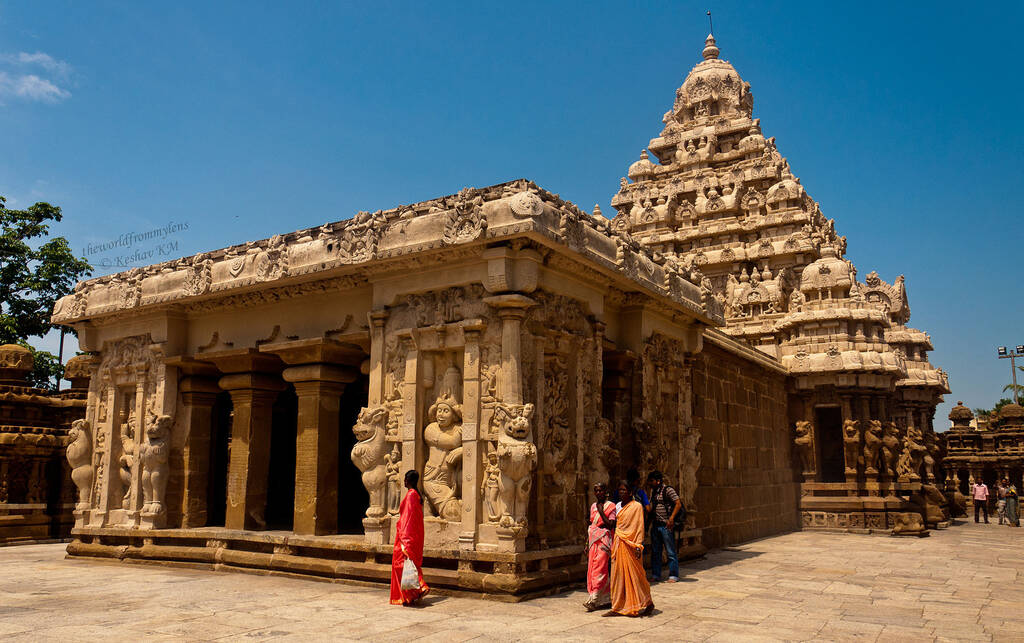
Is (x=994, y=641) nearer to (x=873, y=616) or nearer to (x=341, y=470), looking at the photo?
(x=873, y=616)

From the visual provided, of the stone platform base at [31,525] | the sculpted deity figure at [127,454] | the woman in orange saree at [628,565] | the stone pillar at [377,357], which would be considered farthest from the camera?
the stone platform base at [31,525]

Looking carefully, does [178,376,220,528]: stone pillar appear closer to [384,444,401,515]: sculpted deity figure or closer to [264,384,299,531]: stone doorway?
[264,384,299,531]: stone doorway

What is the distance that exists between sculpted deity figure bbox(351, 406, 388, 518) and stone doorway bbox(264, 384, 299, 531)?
477cm

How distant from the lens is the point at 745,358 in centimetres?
1617

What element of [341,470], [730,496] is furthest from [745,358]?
[341,470]

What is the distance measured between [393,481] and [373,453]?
0.41 meters

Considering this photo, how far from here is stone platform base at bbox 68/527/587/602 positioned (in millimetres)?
8406

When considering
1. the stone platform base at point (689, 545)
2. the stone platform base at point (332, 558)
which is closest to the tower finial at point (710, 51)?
the stone platform base at point (689, 545)

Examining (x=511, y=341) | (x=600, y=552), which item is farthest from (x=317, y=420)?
(x=600, y=552)

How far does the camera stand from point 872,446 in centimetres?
1831

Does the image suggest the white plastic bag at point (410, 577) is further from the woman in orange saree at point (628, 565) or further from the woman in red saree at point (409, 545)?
the woman in orange saree at point (628, 565)

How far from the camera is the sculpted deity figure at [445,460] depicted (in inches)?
357

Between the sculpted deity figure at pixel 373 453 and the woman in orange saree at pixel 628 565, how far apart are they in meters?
2.99

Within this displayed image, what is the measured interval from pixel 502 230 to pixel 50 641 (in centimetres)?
549
